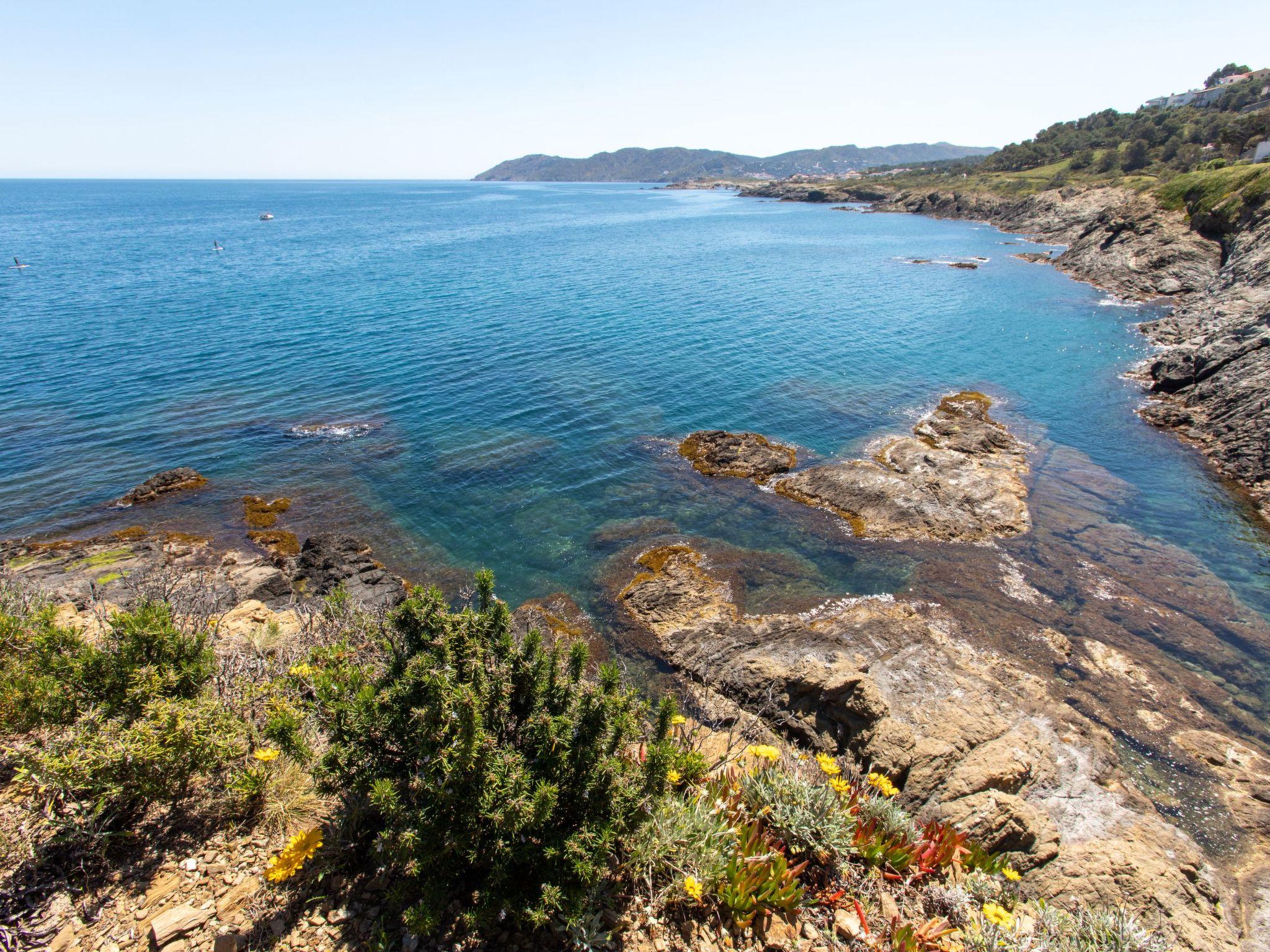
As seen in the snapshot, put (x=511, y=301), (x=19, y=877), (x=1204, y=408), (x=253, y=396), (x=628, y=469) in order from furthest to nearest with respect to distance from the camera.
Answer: (x=511, y=301)
(x=253, y=396)
(x=1204, y=408)
(x=628, y=469)
(x=19, y=877)

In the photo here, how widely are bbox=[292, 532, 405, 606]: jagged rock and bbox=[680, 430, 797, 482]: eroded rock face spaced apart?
1249 cm

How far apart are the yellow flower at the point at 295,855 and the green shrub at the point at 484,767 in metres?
0.49

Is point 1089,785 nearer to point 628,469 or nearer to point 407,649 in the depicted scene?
point 407,649

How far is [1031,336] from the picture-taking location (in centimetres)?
4053

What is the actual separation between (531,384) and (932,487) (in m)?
20.7

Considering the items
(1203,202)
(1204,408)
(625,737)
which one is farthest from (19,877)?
(1203,202)

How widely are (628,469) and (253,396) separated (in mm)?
20689

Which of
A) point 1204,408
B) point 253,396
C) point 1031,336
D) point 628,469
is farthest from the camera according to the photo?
point 1031,336

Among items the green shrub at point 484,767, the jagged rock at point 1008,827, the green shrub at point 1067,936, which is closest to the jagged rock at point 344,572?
the green shrub at point 484,767

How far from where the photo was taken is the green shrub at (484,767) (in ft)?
16.4

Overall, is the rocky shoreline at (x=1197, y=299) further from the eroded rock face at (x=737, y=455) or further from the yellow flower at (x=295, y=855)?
the yellow flower at (x=295, y=855)

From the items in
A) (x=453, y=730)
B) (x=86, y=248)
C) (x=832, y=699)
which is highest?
(x=86, y=248)

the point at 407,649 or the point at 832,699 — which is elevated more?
the point at 407,649

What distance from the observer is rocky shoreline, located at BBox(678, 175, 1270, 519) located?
80.8ft
